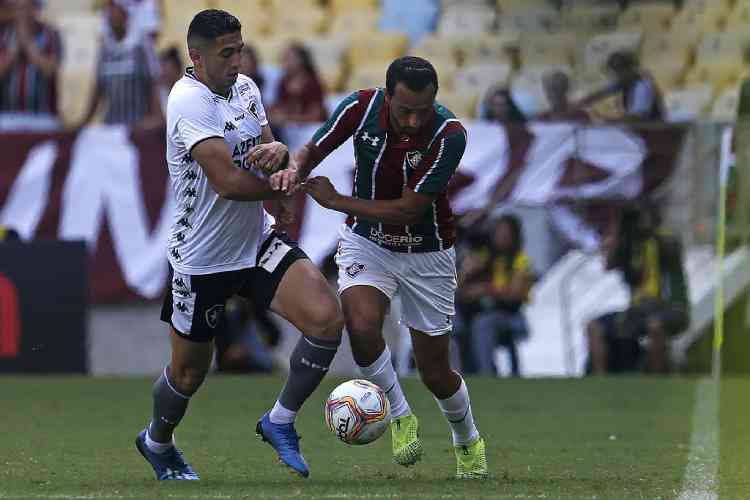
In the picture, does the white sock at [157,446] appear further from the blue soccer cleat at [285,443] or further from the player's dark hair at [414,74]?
the player's dark hair at [414,74]

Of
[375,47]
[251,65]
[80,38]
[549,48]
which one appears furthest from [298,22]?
[549,48]

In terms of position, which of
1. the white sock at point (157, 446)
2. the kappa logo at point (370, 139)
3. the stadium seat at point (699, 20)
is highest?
the stadium seat at point (699, 20)

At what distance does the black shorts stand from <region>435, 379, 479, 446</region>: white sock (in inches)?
40.4

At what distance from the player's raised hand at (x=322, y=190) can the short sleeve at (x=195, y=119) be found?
485 millimetres

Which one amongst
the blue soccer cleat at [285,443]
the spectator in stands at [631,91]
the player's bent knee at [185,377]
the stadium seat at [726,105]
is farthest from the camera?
Answer: the stadium seat at [726,105]

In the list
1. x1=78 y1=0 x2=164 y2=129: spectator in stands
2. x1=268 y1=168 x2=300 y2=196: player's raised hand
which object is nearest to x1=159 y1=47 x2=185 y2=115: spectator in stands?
x1=78 y1=0 x2=164 y2=129: spectator in stands

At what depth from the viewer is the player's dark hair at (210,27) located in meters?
6.25

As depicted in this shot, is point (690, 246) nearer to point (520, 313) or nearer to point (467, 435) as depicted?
point (520, 313)

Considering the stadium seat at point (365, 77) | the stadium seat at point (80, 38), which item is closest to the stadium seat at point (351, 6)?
the stadium seat at point (365, 77)

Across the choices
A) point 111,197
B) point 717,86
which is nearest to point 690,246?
point 717,86

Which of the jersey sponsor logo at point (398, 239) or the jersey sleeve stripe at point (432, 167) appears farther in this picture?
the jersey sponsor logo at point (398, 239)

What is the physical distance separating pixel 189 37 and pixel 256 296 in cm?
115

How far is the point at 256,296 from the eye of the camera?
6.59m

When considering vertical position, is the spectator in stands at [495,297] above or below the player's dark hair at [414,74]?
below
